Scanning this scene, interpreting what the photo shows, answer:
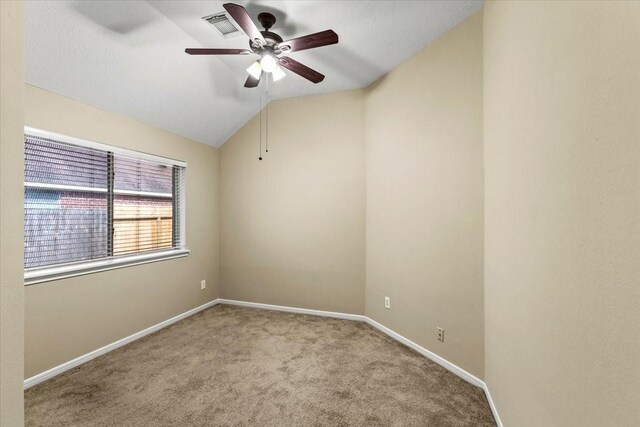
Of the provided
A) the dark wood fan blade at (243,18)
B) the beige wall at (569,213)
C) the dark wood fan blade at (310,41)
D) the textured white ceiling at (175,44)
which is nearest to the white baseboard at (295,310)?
the beige wall at (569,213)

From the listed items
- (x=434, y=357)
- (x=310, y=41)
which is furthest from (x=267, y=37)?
(x=434, y=357)

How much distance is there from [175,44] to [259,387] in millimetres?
2966

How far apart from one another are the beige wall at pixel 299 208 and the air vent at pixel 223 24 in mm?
1391

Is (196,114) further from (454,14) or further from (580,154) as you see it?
(580,154)

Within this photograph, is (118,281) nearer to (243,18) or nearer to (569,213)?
(243,18)

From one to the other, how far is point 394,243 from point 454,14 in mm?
2045

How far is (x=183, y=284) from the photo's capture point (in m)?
3.58

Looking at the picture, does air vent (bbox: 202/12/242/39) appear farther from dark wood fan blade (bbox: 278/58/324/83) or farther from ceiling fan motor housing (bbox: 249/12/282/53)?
dark wood fan blade (bbox: 278/58/324/83)

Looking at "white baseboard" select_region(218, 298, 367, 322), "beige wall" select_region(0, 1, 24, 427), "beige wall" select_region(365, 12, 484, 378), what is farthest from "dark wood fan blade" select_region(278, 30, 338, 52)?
"white baseboard" select_region(218, 298, 367, 322)

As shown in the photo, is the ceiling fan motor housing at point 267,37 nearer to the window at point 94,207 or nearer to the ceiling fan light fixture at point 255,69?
the ceiling fan light fixture at point 255,69

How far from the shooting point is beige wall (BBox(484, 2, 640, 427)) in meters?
0.72

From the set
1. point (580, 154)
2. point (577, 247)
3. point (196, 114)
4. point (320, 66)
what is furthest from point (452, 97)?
point (196, 114)

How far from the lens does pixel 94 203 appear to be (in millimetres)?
2668

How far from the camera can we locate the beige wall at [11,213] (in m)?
0.76
